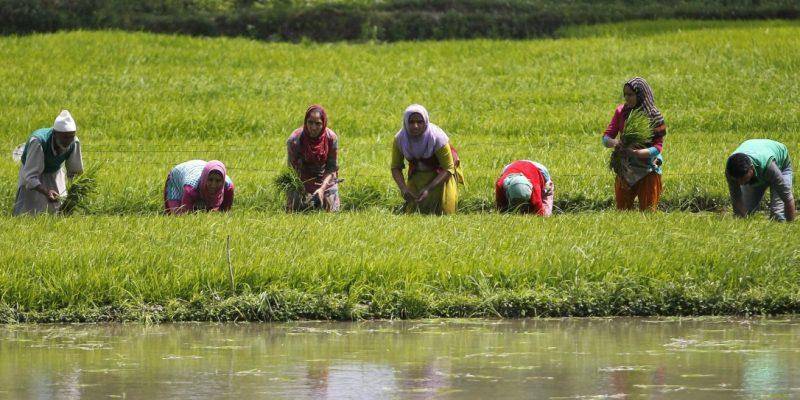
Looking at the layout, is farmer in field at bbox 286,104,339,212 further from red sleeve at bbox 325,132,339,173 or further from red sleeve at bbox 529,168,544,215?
red sleeve at bbox 529,168,544,215

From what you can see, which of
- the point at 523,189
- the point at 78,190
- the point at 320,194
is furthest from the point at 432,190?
the point at 78,190

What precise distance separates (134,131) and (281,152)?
9.72ft

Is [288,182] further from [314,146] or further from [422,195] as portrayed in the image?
[422,195]

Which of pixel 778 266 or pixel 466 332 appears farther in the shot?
pixel 778 266

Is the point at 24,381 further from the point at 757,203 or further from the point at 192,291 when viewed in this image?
the point at 757,203

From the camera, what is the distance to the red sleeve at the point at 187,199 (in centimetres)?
1187

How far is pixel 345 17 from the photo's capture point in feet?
87.4

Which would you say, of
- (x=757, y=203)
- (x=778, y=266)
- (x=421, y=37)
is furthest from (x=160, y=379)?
(x=421, y=37)

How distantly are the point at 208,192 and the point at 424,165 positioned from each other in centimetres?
205

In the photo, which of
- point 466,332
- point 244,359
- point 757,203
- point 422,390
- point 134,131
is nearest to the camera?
point 422,390

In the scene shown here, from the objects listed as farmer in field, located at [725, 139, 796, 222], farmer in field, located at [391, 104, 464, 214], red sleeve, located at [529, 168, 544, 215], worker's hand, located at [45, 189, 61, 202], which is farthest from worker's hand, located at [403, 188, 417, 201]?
worker's hand, located at [45, 189, 61, 202]

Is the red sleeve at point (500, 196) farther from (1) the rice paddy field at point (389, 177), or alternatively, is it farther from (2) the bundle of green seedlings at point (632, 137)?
(2) the bundle of green seedlings at point (632, 137)

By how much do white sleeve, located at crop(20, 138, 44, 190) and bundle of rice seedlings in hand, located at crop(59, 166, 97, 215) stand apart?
421 mm

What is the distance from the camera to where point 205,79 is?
2141 centimetres
